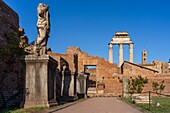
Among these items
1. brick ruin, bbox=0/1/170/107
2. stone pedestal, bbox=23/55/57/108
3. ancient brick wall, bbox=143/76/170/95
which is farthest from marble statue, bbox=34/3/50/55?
ancient brick wall, bbox=143/76/170/95

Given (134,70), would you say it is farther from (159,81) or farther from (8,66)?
(8,66)

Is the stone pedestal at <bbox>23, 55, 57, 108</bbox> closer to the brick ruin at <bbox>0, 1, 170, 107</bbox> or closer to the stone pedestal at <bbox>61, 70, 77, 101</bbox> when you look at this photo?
the brick ruin at <bbox>0, 1, 170, 107</bbox>

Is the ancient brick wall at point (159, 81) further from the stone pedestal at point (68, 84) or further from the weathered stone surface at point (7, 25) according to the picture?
the weathered stone surface at point (7, 25)

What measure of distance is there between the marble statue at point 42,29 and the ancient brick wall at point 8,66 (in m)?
2.19

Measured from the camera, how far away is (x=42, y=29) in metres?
12.3

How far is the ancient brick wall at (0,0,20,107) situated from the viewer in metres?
14.4

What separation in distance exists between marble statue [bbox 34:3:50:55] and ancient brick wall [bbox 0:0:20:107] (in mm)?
2185

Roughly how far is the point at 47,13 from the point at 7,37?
3.68 meters

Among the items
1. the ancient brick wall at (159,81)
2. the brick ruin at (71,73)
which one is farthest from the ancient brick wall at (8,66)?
the ancient brick wall at (159,81)

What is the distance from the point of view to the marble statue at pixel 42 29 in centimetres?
1209

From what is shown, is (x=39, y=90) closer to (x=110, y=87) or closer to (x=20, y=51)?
(x=20, y=51)

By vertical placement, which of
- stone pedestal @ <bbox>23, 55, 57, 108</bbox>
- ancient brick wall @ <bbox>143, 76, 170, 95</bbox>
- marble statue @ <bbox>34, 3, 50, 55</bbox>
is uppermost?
marble statue @ <bbox>34, 3, 50, 55</bbox>

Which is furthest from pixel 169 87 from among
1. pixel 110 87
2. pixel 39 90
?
pixel 39 90

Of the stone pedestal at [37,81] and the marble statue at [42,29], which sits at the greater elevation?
the marble statue at [42,29]
